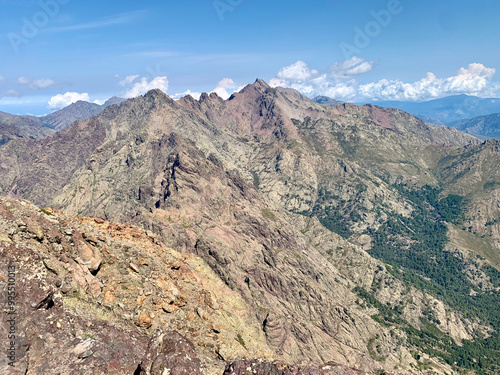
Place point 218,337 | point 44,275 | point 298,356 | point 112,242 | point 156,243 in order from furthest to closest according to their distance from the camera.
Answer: point 298,356 < point 156,243 < point 112,242 < point 218,337 < point 44,275

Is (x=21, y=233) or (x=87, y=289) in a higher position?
(x=21, y=233)

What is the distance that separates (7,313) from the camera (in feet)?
102

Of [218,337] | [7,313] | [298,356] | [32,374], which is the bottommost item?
[298,356]

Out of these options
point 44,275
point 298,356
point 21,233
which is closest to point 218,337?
point 44,275

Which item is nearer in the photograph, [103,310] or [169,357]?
[169,357]

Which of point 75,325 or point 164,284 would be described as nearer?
point 75,325

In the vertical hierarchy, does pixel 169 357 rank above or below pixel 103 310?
above

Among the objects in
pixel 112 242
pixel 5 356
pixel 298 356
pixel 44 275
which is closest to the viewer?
pixel 5 356

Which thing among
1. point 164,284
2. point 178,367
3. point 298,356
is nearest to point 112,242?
point 164,284

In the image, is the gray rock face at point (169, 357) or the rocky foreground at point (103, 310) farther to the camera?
the rocky foreground at point (103, 310)

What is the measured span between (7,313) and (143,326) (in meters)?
18.5

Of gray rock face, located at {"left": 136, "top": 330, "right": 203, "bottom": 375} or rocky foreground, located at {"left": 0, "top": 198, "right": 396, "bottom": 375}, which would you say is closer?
gray rock face, located at {"left": 136, "top": 330, "right": 203, "bottom": 375}

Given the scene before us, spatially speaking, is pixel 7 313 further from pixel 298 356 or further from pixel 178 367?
pixel 298 356

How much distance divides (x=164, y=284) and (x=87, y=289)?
15024 millimetres
